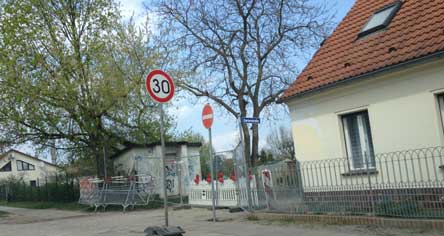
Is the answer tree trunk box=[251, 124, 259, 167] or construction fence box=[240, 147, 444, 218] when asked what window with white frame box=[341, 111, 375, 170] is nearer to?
construction fence box=[240, 147, 444, 218]

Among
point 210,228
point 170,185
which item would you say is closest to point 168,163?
point 170,185

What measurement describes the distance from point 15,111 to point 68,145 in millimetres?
3855

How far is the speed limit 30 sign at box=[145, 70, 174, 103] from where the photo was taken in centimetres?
937

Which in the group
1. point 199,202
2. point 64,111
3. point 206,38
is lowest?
point 199,202

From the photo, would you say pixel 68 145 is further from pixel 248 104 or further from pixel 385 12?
pixel 385 12

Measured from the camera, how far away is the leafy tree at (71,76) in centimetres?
2116

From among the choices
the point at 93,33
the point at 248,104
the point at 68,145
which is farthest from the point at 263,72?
the point at 68,145

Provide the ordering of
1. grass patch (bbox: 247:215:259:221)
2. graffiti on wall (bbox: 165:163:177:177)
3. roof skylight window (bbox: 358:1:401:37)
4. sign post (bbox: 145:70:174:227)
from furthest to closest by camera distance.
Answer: graffiti on wall (bbox: 165:163:177:177), roof skylight window (bbox: 358:1:401:37), grass patch (bbox: 247:215:259:221), sign post (bbox: 145:70:174:227)

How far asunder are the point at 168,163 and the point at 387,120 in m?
11.7

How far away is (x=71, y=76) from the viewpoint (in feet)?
71.2

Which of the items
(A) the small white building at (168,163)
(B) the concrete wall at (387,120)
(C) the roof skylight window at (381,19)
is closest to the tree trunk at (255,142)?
(A) the small white building at (168,163)

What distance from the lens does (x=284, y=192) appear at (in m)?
12.5

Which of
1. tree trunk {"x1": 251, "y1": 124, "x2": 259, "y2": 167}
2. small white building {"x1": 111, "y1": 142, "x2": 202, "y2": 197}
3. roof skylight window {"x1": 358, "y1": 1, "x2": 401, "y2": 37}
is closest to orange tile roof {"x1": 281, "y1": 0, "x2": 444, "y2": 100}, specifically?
roof skylight window {"x1": 358, "y1": 1, "x2": 401, "y2": 37}

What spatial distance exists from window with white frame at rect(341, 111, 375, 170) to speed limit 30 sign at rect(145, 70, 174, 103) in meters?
5.21
